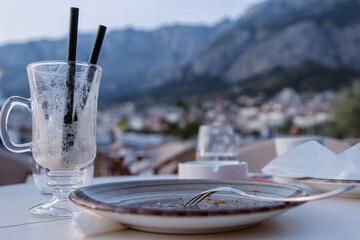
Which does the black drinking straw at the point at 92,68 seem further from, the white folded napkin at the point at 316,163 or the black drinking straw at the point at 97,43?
the white folded napkin at the point at 316,163

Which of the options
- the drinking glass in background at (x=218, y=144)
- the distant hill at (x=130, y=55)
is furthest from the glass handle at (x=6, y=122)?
the distant hill at (x=130, y=55)

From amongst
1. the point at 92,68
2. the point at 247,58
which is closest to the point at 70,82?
the point at 92,68

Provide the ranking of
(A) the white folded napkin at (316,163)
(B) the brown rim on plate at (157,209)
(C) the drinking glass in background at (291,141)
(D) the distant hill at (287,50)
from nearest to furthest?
(B) the brown rim on plate at (157,209), (A) the white folded napkin at (316,163), (C) the drinking glass in background at (291,141), (D) the distant hill at (287,50)

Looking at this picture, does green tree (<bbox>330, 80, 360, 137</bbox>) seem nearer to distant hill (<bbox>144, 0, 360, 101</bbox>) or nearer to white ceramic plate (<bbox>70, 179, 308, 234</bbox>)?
white ceramic plate (<bbox>70, 179, 308, 234</bbox>)

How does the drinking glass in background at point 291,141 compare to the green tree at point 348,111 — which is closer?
the drinking glass in background at point 291,141

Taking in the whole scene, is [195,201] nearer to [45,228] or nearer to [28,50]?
[45,228]

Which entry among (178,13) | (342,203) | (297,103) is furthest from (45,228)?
(178,13)
